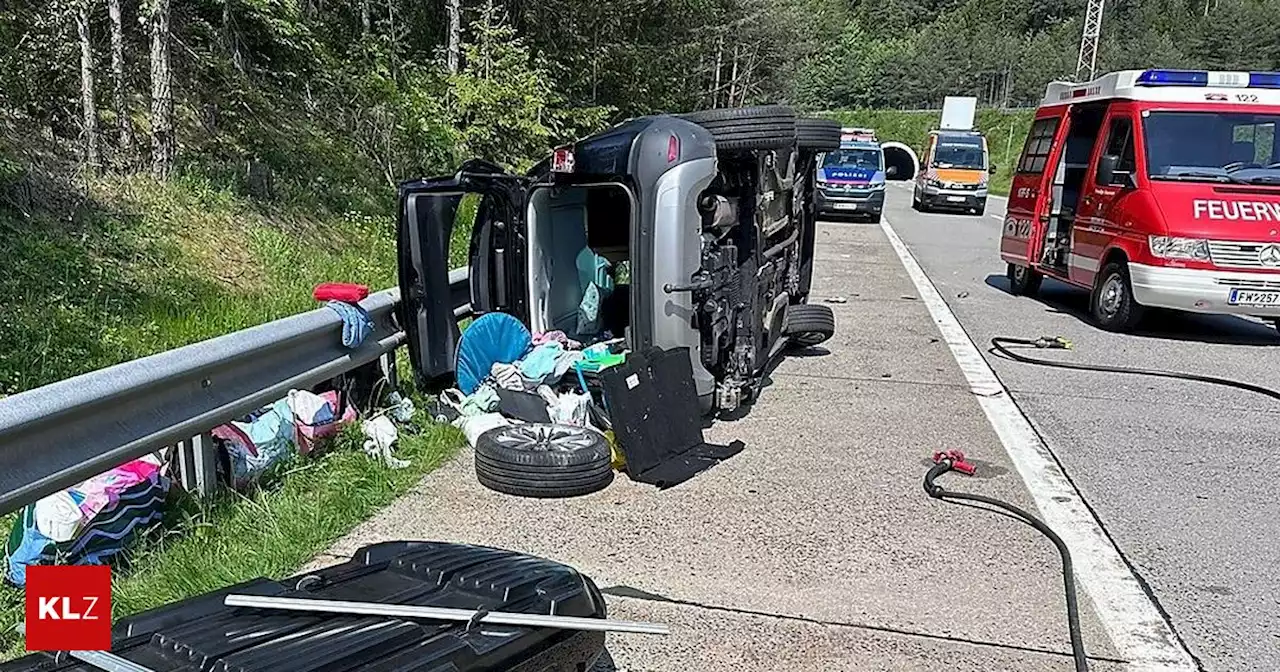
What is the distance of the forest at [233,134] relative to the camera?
7.00 meters

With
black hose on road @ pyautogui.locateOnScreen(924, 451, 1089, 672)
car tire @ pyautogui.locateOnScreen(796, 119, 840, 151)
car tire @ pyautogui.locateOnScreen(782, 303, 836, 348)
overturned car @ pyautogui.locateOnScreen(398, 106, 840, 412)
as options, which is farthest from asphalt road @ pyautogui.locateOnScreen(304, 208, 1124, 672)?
car tire @ pyautogui.locateOnScreen(796, 119, 840, 151)

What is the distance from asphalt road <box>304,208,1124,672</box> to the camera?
11.0 ft

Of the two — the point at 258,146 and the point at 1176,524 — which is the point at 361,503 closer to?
the point at 1176,524

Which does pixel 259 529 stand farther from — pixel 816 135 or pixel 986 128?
pixel 986 128

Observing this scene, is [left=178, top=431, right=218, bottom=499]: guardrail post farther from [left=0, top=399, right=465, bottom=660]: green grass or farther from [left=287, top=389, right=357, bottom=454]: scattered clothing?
[left=287, top=389, right=357, bottom=454]: scattered clothing

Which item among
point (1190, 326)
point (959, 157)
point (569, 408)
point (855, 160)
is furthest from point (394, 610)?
point (959, 157)

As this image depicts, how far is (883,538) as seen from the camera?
4320 mm

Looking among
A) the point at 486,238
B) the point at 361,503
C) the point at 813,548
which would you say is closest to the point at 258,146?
the point at 486,238

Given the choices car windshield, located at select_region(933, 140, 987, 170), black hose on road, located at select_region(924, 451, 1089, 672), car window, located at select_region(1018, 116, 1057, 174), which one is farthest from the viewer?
car windshield, located at select_region(933, 140, 987, 170)

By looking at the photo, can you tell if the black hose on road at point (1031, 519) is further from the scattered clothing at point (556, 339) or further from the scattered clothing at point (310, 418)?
the scattered clothing at point (310, 418)

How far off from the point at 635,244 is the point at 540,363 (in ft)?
2.97

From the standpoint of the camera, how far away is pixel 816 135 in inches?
320

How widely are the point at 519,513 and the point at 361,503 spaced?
710mm

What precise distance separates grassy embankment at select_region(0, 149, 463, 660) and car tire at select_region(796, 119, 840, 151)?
366cm
